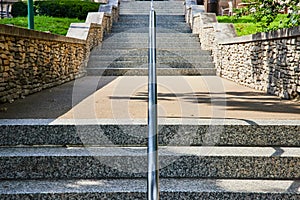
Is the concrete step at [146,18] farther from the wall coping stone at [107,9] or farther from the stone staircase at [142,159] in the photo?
the stone staircase at [142,159]

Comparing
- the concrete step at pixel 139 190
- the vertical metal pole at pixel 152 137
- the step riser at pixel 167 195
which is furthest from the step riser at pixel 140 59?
the vertical metal pole at pixel 152 137

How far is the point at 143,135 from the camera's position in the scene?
3.24 meters

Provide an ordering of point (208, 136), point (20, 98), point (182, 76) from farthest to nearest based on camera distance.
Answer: point (182, 76) < point (20, 98) < point (208, 136)

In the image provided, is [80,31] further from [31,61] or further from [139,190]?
[139,190]

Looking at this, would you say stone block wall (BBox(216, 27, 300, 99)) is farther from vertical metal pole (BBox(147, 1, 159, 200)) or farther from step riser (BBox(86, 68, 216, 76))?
vertical metal pole (BBox(147, 1, 159, 200))

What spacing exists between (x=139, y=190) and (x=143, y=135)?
23.2 inches

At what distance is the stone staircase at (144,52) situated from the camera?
8.47m

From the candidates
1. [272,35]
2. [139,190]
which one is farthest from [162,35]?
[139,190]

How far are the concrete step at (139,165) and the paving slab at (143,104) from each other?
1.81ft

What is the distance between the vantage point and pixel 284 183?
9.48 feet

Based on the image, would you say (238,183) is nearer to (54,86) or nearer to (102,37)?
(54,86)

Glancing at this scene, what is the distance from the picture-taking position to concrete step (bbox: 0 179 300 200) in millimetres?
2725

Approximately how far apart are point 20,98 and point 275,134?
117 inches

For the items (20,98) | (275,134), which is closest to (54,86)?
(20,98)
